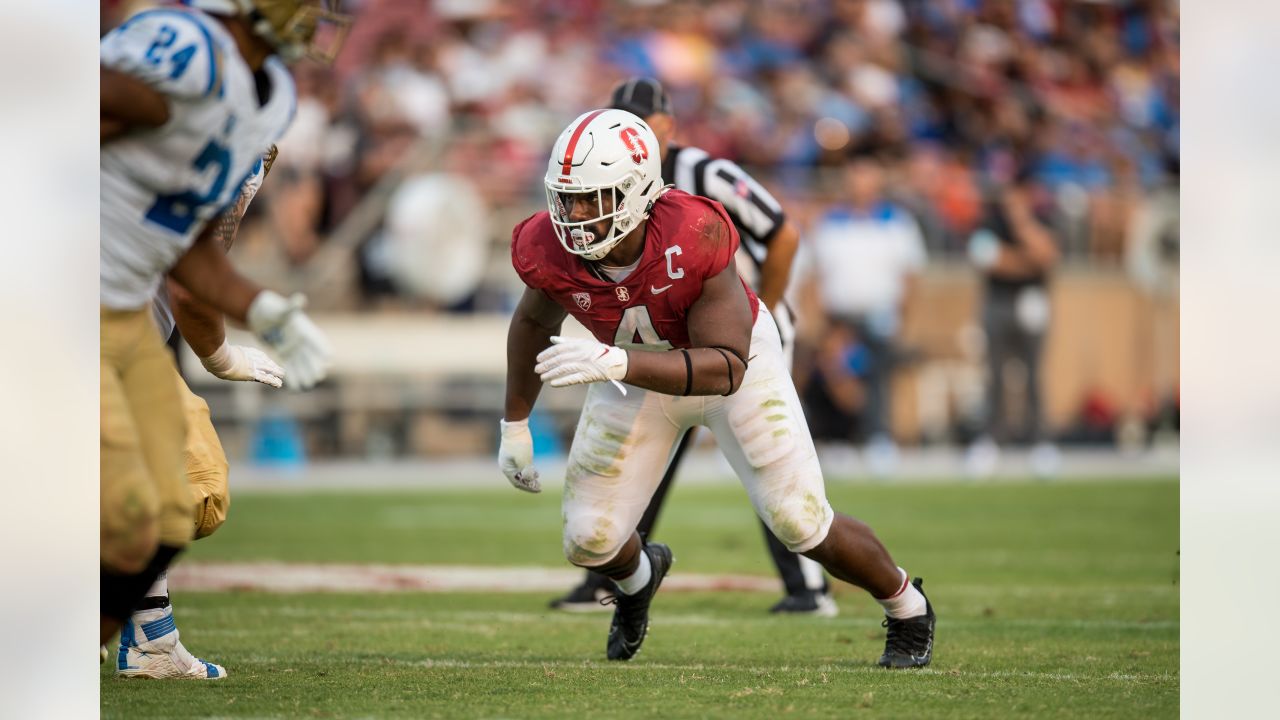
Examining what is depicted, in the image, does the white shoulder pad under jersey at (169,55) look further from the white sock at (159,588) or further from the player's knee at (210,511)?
the white sock at (159,588)

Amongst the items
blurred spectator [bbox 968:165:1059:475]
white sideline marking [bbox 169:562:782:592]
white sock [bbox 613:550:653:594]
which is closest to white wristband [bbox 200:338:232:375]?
white sock [bbox 613:550:653:594]

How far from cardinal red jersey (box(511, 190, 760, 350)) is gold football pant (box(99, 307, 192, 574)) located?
91 cm

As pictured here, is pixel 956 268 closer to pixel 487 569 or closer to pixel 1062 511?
pixel 1062 511

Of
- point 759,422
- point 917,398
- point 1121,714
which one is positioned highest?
point 759,422

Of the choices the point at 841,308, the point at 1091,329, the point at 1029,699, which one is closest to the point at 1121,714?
the point at 1029,699

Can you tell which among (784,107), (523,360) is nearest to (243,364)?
(523,360)

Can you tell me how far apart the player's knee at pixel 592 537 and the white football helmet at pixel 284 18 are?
4.52 ft

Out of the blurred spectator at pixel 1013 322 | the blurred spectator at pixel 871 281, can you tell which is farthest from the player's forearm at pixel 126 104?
the blurred spectator at pixel 1013 322

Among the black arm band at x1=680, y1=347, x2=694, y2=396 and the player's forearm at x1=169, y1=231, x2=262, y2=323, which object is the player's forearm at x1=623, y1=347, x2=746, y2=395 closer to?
the black arm band at x1=680, y1=347, x2=694, y2=396

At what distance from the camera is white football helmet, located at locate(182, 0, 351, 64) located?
326 cm

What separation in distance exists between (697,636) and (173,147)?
2.38 meters

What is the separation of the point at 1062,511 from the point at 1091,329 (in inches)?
216
